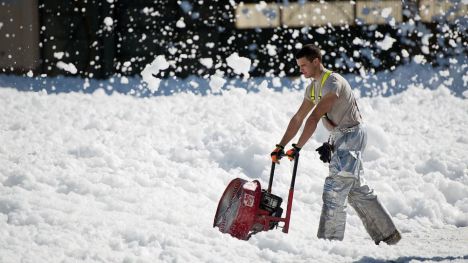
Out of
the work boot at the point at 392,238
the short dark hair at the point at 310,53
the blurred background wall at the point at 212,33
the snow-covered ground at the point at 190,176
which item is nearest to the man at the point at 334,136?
the short dark hair at the point at 310,53

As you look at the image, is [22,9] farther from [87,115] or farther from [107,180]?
[107,180]

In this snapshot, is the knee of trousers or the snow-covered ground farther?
the knee of trousers

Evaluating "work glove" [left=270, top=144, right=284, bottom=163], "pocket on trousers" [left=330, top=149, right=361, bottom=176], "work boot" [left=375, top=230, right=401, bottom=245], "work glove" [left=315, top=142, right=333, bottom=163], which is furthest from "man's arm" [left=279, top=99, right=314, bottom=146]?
"work boot" [left=375, top=230, right=401, bottom=245]

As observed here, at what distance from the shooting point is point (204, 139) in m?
7.17

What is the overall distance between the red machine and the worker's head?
22.1 inches

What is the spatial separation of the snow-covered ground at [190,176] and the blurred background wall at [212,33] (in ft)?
7.28

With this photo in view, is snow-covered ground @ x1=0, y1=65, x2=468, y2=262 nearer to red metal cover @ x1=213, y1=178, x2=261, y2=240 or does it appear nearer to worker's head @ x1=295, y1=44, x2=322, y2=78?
red metal cover @ x1=213, y1=178, x2=261, y2=240

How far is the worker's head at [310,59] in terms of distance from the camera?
14.4 feet

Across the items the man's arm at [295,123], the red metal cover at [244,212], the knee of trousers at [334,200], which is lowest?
the red metal cover at [244,212]

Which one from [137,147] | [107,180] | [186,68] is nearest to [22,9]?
[186,68]

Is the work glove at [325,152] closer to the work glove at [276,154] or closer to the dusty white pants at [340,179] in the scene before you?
the dusty white pants at [340,179]

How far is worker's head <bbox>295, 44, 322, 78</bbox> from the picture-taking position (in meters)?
4.39

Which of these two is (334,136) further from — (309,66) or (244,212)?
(244,212)

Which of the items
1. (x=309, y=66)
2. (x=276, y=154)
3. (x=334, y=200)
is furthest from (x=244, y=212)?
(x=309, y=66)
